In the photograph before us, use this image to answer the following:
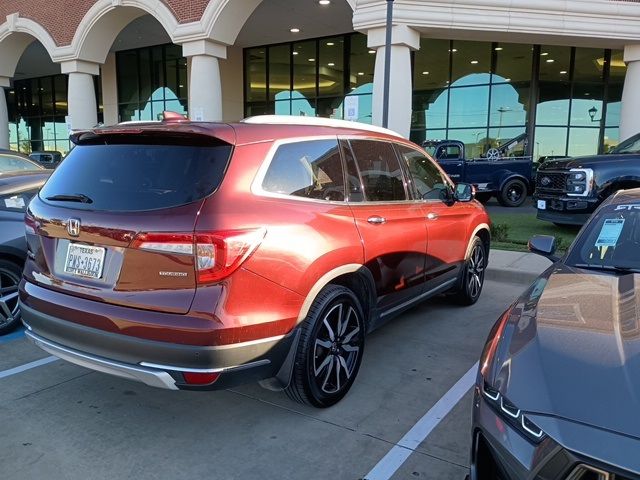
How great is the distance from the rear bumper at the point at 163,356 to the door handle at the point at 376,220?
1.14 metres

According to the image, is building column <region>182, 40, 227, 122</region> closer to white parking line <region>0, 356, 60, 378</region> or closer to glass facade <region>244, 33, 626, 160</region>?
glass facade <region>244, 33, 626, 160</region>

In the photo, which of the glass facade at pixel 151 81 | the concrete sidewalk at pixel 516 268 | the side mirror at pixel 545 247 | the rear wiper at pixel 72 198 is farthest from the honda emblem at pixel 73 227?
the glass facade at pixel 151 81

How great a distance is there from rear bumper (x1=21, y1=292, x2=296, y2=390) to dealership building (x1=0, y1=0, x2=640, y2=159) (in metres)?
11.5

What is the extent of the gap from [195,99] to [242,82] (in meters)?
8.93

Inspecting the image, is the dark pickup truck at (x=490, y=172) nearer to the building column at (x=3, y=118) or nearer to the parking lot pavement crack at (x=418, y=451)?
the parking lot pavement crack at (x=418, y=451)

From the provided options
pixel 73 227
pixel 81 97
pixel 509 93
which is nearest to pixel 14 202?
pixel 73 227

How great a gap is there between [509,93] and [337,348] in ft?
64.2

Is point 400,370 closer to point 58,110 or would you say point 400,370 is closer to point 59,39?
point 59,39

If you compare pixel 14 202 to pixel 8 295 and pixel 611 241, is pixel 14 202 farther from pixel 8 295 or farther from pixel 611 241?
pixel 611 241

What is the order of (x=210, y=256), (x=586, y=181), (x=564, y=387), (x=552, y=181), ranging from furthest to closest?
(x=552, y=181)
(x=586, y=181)
(x=210, y=256)
(x=564, y=387)

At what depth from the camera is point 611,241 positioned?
338cm

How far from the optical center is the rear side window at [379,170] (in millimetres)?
3934

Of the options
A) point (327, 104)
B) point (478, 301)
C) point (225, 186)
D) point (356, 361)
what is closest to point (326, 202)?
point (225, 186)

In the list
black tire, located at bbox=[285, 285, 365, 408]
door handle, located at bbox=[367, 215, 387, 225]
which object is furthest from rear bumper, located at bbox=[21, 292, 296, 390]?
door handle, located at bbox=[367, 215, 387, 225]
